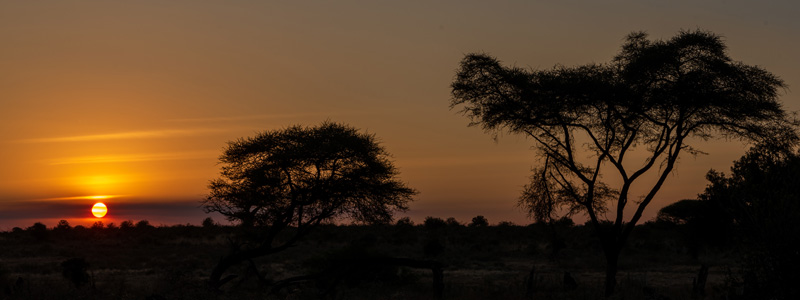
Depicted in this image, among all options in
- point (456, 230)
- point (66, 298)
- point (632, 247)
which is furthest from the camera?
point (456, 230)

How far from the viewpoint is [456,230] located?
102 metres

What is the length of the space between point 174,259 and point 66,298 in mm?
36853

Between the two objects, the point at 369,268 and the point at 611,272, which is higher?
the point at 369,268

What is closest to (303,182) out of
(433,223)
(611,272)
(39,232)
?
(611,272)

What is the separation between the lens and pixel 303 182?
33.7 metres

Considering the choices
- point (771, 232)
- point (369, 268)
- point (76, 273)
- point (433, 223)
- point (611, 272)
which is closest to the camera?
point (771, 232)

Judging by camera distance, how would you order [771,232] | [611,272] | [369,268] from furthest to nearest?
[369,268], [611,272], [771,232]

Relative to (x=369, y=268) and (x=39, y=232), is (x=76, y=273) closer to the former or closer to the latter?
(x=369, y=268)

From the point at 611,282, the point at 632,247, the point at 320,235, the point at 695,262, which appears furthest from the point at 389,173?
the point at 320,235

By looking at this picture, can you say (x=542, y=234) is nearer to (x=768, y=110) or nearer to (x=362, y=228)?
(x=362, y=228)

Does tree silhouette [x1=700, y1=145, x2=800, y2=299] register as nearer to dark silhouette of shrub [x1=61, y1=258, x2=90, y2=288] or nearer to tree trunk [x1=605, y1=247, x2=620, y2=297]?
tree trunk [x1=605, y1=247, x2=620, y2=297]

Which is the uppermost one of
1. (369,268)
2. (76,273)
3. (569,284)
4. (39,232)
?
(39,232)

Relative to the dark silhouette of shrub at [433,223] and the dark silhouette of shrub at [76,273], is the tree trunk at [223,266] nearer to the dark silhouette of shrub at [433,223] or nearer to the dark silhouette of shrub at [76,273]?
the dark silhouette of shrub at [76,273]

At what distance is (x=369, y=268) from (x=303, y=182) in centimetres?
668
